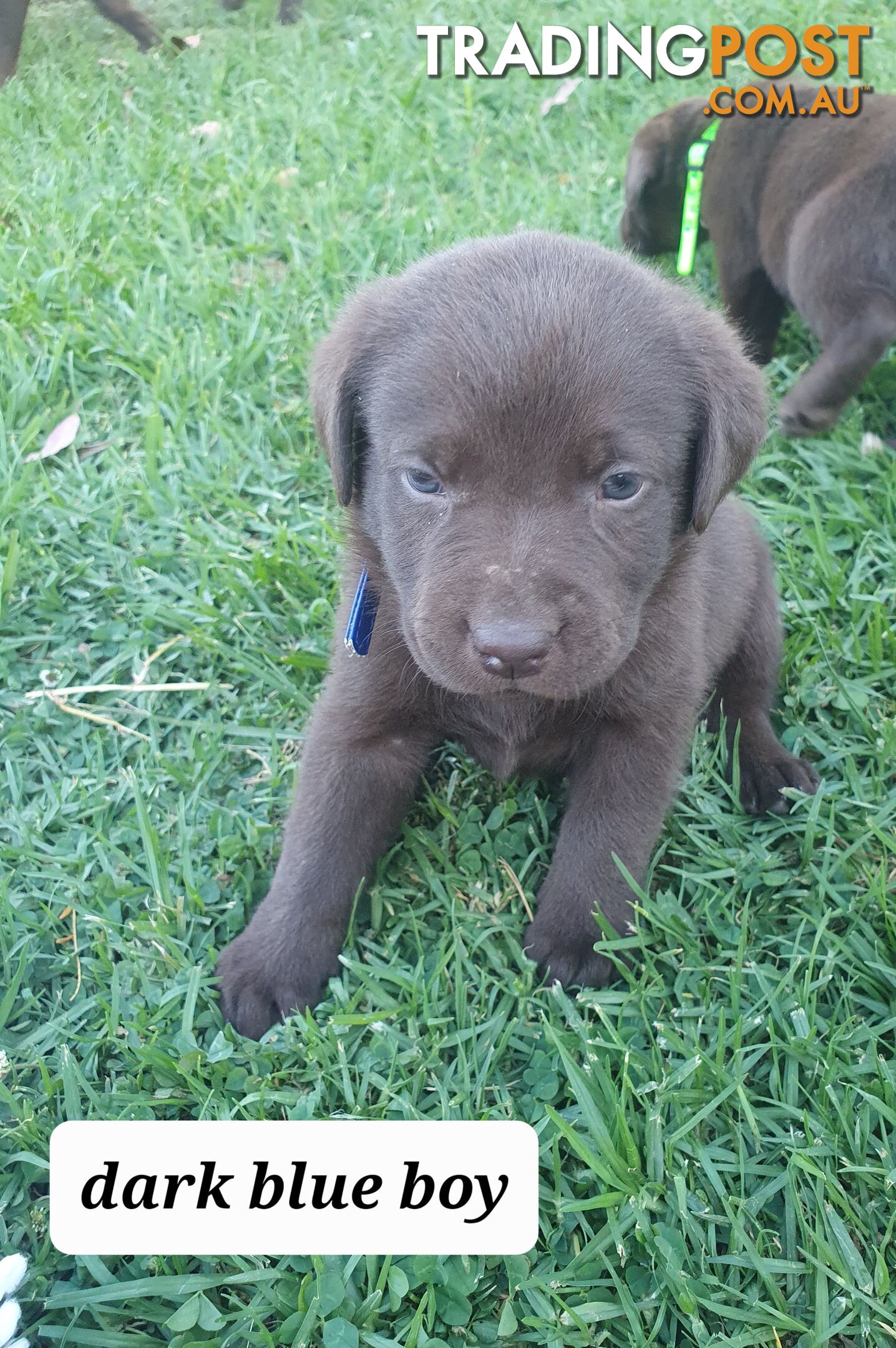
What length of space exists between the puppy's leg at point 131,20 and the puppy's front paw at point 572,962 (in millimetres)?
2806

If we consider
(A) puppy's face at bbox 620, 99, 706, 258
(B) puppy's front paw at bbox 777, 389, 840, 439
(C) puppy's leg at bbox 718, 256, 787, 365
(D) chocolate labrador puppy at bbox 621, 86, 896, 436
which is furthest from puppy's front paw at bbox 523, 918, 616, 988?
(A) puppy's face at bbox 620, 99, 706, 258

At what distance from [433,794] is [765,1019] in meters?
0.91

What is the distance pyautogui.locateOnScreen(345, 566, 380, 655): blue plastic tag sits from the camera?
2.20 metres

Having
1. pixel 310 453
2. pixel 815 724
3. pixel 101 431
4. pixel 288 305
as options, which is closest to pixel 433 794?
pixel 815 724

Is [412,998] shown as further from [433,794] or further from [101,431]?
[101,431]

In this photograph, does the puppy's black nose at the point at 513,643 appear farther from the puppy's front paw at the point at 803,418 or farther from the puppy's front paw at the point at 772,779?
the puppy's front paw at the point at 803,418

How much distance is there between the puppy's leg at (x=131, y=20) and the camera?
9.73ft

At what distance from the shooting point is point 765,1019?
196 cm

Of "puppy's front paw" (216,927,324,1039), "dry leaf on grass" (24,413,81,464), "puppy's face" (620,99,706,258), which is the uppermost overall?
"puppy's face" (620,99,706,258)

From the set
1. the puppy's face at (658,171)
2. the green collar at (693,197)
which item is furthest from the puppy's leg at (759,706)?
the puppy's face at (658,171)

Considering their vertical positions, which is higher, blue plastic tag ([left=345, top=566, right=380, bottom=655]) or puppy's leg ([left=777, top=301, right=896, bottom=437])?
puppy's leg ([left=777, top=301, right=896, bottom=437])

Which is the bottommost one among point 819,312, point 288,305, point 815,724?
point 815,724

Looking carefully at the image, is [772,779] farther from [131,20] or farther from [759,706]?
[131,20]

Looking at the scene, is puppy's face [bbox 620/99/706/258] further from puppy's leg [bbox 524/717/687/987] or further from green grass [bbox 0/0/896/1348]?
puppy's leg [bbox 524/717/687/987]
